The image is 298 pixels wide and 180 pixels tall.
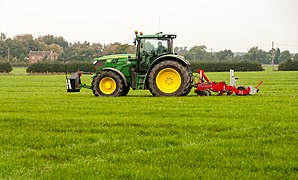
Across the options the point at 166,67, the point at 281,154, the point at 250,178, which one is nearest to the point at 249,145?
the point at 281,154

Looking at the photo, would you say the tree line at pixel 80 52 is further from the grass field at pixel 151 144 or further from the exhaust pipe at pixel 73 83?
the grass field at pixel 151 144

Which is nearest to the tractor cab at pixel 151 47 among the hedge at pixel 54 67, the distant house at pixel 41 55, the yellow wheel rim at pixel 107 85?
the yellow wheel rim at pixel 107 85

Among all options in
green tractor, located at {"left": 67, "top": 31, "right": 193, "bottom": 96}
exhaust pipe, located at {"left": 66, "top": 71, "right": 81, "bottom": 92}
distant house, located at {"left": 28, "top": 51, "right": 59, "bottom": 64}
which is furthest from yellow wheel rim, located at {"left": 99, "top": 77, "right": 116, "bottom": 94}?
distant house, located at {"left": 28, "top": 51, "right": 59, "bottom": 64}

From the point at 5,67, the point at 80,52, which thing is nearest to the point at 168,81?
the point at 5,67

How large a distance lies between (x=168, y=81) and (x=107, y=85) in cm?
219

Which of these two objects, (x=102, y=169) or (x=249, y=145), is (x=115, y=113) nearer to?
(x=249, y=145)

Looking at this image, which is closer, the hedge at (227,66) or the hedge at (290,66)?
the hedge at (227,66)

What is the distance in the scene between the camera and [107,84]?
16.9 m

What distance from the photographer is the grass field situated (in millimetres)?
5500

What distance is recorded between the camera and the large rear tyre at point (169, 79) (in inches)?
634

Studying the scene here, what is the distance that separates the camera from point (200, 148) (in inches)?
262

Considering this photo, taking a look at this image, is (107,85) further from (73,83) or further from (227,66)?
(227,66)

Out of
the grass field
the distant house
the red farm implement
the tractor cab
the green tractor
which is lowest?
the grass field

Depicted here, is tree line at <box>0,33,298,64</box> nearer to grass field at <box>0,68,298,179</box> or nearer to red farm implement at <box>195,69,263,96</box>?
red farm implement at <box>195,69,263,96</box>
